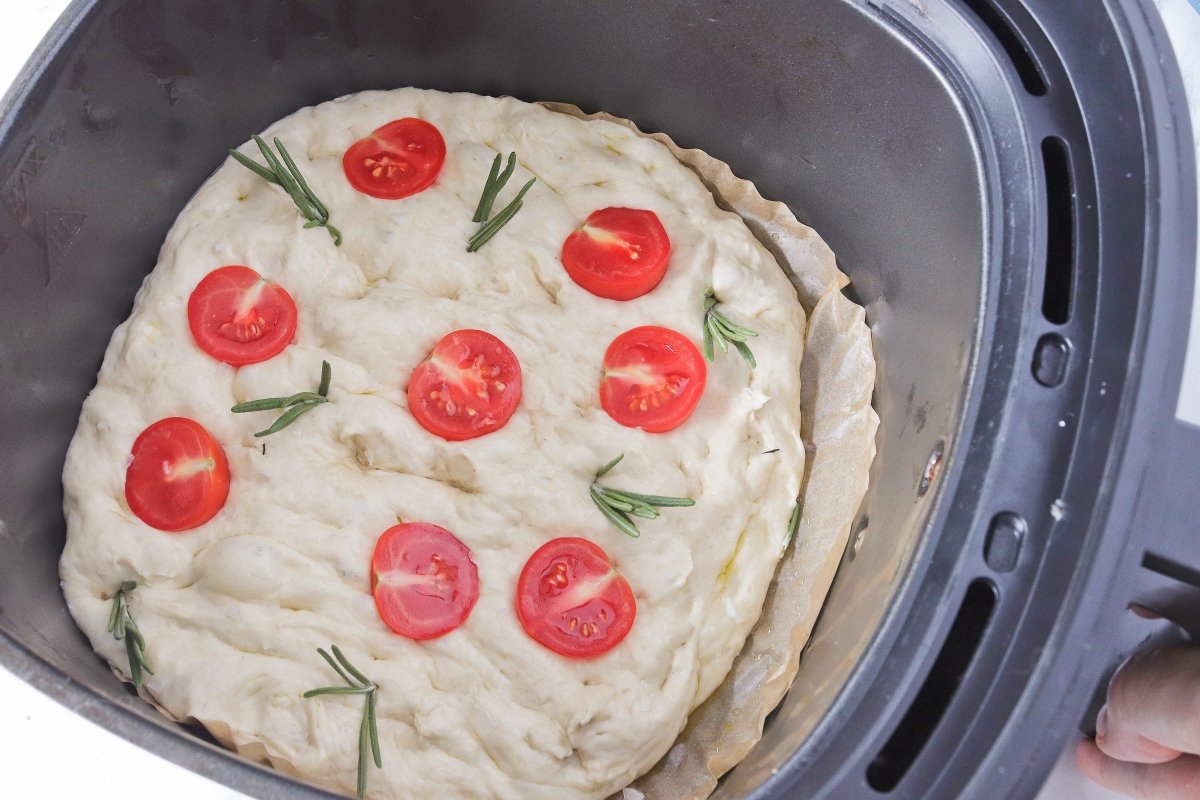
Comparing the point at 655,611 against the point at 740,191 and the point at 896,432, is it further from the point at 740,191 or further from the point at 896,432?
the point at 740,191

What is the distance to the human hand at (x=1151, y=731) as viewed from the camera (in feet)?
3.61

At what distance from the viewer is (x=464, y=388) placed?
1.43 meters

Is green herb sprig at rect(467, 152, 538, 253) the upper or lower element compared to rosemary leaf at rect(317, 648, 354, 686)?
upper

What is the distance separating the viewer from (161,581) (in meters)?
1.37

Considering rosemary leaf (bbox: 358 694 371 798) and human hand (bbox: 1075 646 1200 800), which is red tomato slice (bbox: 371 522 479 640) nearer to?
rosemary leaf (bbox: 358 694 371 798)

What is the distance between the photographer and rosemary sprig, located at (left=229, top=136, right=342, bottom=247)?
1.47 metres

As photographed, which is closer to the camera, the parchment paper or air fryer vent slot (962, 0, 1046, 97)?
air fryer vent slot (962, 0, 1046, 97)

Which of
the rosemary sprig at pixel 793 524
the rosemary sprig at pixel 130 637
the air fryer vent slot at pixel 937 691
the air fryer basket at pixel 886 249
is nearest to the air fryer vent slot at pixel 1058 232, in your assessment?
the air fryer basket at pixel 886 249

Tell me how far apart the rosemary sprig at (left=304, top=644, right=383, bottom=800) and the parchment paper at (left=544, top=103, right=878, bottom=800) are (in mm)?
435

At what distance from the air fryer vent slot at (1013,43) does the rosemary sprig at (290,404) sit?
3.62 feet

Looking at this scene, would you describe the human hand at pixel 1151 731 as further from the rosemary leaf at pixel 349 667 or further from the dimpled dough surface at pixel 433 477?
the rosemary leaf at pixel 349 667

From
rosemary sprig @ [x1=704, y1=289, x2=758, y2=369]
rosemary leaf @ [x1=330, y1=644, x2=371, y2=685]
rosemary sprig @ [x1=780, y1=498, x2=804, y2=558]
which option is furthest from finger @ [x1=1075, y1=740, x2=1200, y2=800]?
rosemary leaf @ [x1=330, y1=644, x2=371, y2=685]

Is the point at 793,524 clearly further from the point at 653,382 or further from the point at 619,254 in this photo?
the point at 619,254

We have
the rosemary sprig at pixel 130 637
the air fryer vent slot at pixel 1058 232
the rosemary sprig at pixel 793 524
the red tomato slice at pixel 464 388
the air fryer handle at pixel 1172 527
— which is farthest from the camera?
the rosemary sprig at pixel 793 524
